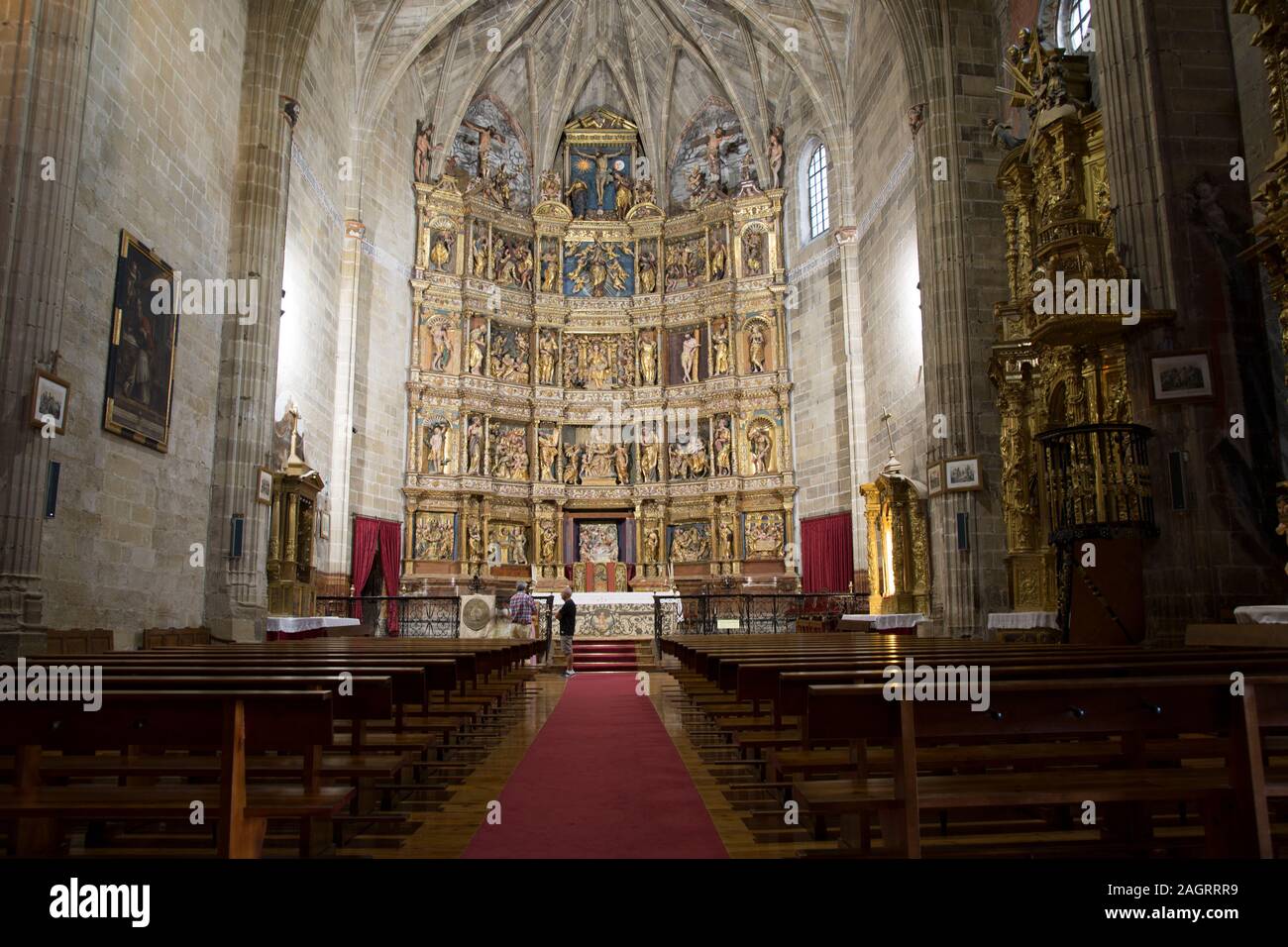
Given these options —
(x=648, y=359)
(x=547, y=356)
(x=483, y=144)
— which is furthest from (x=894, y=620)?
(x=483, y=144)

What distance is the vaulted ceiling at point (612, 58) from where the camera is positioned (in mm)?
22062

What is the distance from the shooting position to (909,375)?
1797 centimetres

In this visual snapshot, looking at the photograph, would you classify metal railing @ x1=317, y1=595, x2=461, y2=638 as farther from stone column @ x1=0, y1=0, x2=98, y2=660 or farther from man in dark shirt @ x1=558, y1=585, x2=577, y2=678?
stone column @ x1=0, y1=0, x2=98, y2=660

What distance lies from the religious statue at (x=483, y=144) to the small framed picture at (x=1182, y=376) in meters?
20.8

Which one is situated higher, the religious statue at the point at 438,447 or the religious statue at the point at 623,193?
the religious statue at the point at 623,193

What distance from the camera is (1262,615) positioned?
6824 millimetres

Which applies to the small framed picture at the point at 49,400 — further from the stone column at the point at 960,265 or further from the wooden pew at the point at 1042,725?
the stone column at the point at 960,265

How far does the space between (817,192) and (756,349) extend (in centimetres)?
433

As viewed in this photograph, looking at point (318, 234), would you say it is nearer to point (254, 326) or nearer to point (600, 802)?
point (254, 326)

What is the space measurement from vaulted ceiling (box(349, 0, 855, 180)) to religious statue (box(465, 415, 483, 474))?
7972mm

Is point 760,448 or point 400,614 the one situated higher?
point 760,448

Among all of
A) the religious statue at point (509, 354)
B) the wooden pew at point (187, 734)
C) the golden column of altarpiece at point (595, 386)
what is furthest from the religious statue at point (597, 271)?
the wooden pew at point (187, 734)

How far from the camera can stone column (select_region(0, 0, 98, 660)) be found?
792 centimetres

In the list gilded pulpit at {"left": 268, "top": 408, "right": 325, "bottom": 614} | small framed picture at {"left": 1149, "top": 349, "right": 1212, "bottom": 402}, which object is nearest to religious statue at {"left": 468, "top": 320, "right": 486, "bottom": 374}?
gilded pulpit at {"left": 268, "top": 408, "right": 325, "bottom": 614}
